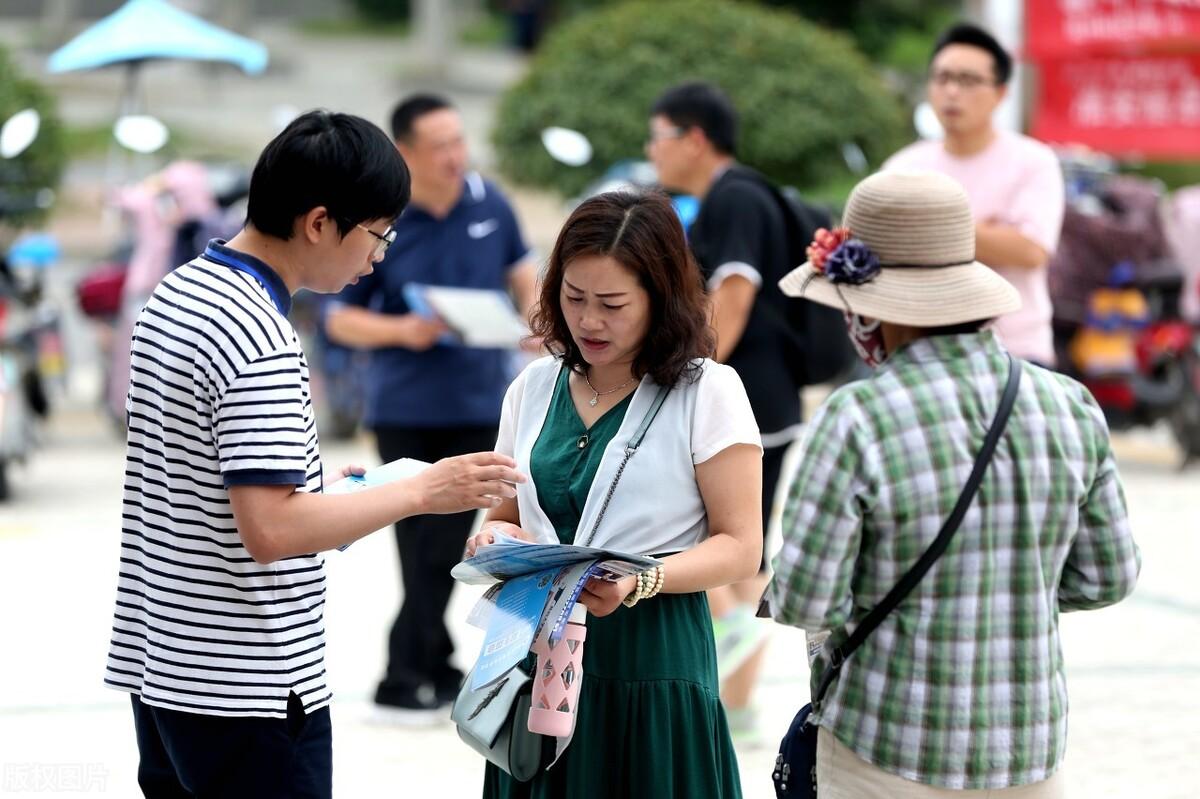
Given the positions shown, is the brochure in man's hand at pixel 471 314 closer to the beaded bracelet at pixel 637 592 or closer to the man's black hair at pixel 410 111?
the man's black hair at pixel 410 111

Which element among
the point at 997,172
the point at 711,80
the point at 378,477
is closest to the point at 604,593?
the point at 378,477

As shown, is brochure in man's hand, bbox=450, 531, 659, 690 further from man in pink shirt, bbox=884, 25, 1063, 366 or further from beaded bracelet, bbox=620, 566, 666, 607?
man in pink shirt, bbox=884, 25, 1063, 366

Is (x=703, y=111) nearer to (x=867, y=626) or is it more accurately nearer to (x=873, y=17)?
(x=867, y=626)

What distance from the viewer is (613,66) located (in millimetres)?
13242

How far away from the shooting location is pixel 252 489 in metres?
2.59

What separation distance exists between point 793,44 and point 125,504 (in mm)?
11304

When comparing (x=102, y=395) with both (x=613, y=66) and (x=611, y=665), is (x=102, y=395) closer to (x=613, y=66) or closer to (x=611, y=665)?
(x=613, y=66)

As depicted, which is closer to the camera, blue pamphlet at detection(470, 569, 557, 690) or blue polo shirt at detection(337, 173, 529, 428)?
blue pamphlet at detection(470, 569, 557, 690)

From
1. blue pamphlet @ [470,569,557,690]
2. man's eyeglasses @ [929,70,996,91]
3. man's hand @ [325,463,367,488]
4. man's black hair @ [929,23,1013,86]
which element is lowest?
blue pamphlet @ [470,569,557,690]

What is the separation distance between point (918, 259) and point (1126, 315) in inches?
292

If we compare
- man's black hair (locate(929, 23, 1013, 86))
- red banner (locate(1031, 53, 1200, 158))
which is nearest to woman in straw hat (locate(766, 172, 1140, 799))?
man's black hair (locate(929, 23, 1013, 86))

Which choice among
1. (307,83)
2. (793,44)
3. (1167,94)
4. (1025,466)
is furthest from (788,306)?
(307,83)

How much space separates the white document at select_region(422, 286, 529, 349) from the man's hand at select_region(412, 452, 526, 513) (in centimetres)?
240

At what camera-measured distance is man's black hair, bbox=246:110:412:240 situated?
2.69 m
